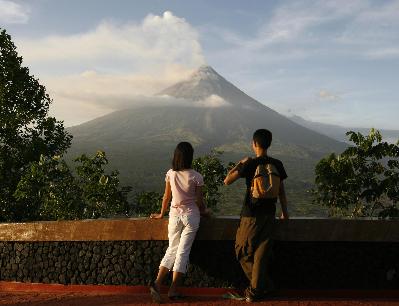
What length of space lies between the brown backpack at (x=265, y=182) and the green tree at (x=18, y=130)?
54.2 feet

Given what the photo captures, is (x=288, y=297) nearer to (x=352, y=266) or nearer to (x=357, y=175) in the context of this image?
(x=352, y=266)

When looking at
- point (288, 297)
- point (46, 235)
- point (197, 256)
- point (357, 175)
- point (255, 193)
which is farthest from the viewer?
point (357, 175)

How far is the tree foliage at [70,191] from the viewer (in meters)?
18.2

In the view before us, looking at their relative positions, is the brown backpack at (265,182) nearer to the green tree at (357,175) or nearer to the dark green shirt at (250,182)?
the dark green shirt at (250,182)

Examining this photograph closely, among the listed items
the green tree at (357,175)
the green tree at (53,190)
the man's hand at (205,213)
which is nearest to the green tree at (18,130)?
the green tree at (53,190)

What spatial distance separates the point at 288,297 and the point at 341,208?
9515 millimetres

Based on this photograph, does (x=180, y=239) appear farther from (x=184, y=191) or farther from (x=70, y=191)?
(x=70, y=191)

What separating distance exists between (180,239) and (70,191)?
14430mm

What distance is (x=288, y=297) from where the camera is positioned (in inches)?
225

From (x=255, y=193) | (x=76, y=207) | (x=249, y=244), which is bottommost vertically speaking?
(x=76, y=207)

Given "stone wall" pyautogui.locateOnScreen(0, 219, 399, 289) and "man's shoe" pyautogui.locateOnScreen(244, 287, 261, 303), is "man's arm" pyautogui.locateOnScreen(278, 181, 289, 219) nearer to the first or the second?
"stone wall" pyautogui.locateOnScreen(0, 219, 399, 289)

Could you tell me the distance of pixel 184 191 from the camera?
5402 millimetres

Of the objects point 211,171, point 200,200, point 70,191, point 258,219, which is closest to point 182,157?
point 200,200

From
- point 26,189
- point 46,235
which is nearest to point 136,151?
point 26,189
